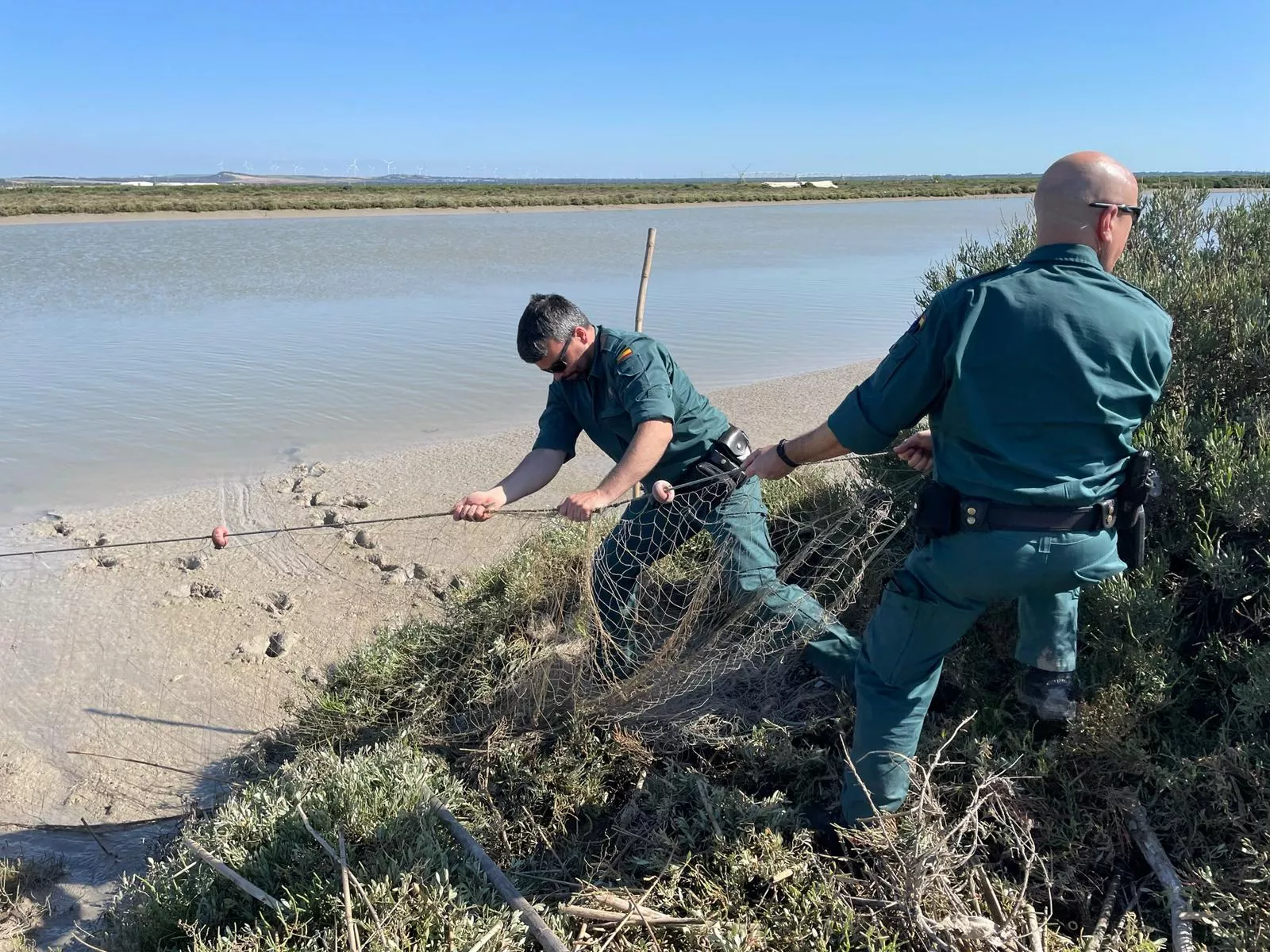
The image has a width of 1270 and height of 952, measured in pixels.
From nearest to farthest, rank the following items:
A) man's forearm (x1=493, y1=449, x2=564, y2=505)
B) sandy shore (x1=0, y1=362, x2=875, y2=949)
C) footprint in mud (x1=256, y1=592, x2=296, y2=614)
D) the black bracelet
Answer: the black bracelet, man's forearm (x1=493, y1=449, x2=564, y2=505), sandy shore (x1=0, y1=362, x2=875, y2=949), footprint in mud (x1=256, y1=592, x2=296, y2=614)

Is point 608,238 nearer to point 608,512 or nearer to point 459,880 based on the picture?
point 608,512

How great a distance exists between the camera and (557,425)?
431 cm

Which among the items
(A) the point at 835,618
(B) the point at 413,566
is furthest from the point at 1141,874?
(B) the point at 413,566

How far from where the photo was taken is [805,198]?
2613 inches

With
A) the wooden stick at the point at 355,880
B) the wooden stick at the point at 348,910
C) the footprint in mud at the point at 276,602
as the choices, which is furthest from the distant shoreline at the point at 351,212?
the wooden stick at the point at 348,910

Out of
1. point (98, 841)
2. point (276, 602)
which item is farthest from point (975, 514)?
point (276, 602)

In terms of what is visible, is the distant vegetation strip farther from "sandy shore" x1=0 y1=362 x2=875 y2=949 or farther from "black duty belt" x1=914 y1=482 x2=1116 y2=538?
"black duty belt" x1=914 y1=482 x2=1116 y2=538

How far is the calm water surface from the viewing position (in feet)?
30.1

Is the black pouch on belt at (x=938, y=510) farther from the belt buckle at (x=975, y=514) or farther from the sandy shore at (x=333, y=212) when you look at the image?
the sandy shore at (x=333, y=212)

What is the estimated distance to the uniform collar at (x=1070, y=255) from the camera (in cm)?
247

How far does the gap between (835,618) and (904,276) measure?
743 inches

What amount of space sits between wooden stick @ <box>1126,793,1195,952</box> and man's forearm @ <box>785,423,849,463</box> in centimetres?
155

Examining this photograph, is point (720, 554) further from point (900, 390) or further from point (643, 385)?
point (900, 390)

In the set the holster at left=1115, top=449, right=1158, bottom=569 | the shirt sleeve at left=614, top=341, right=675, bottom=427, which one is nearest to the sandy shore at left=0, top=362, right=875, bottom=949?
the shirt sleeve at left=614, top=341, right=675, bottom=427
